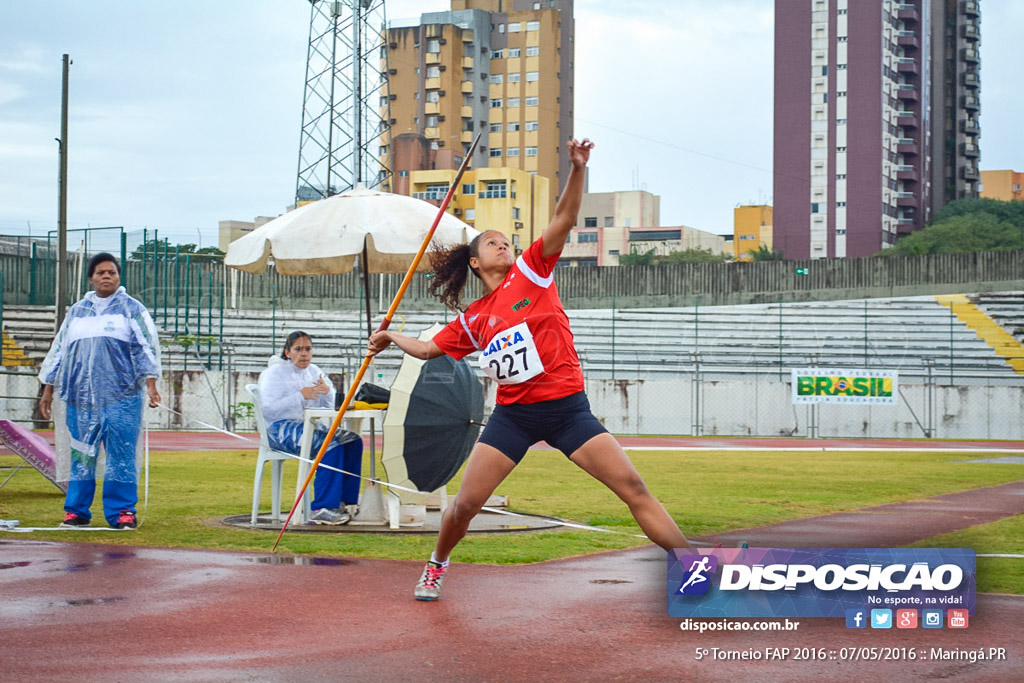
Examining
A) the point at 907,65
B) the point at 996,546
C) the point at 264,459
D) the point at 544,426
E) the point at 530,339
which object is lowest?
the point at 996,546

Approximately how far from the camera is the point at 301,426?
919cm

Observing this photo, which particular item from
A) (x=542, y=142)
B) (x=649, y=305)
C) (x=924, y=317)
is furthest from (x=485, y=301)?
(x=542, y=142)

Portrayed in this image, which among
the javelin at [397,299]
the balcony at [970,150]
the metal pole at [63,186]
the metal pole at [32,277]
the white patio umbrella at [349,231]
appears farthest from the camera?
the balcony at [970,150]

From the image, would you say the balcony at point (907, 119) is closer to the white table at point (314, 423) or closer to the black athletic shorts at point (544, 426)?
the white table at point (314, 423)

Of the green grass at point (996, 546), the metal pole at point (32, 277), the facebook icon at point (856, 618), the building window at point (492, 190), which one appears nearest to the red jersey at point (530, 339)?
the facebook icon at point (856, 618)

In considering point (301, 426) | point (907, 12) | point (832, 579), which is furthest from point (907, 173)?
point (832, 579)

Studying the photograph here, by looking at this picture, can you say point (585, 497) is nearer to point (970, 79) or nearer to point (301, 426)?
point (301, 426)

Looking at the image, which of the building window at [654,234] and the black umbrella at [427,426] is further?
the building window at [654,234]

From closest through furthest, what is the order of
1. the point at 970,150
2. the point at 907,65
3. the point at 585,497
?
the point at 585,497
the point at 907,65
the point at 970,150

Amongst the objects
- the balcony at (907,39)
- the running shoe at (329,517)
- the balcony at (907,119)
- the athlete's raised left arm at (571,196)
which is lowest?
the running shoe at (329,517)

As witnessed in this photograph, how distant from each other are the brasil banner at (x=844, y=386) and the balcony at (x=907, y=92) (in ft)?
206

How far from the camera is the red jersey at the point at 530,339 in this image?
538 cm

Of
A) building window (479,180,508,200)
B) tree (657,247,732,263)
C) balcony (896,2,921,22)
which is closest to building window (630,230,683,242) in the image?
building window (479,180,508,200)

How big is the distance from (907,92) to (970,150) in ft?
57.8
